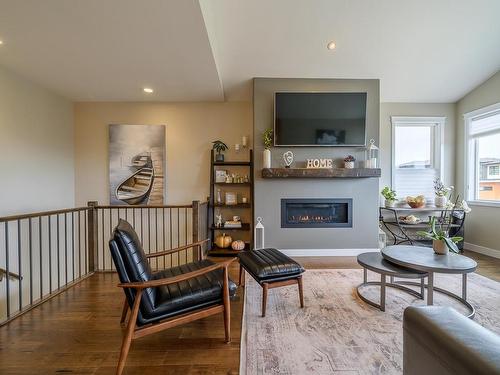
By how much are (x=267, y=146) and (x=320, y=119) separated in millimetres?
1012

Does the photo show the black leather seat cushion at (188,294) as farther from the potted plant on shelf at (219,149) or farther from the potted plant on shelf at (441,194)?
the potted plant on shelf at (441,194)

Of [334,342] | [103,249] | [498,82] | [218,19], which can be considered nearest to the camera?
[334,342]

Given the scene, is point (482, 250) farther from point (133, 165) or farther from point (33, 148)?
point (33, 148)

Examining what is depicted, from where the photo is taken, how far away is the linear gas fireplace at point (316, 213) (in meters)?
4.25

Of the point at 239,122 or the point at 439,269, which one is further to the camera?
the point at 239,122

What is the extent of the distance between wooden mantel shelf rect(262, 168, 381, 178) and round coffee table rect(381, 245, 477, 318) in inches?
62.4

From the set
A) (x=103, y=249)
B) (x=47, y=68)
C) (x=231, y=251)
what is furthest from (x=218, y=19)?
(x=103, y=249)

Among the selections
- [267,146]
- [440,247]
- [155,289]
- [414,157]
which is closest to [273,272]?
[155,289]

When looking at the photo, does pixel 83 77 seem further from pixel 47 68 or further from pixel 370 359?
pixel 370 359

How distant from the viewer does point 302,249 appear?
4.24 m

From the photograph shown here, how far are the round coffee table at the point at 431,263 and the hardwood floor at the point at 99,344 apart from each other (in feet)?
5.43

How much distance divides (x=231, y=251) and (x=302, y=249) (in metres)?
1.24

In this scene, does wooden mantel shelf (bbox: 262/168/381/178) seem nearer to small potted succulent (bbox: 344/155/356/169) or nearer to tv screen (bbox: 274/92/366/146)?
small potted succulent (bbox: 344/155/356/169)

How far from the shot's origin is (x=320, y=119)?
4148mm
